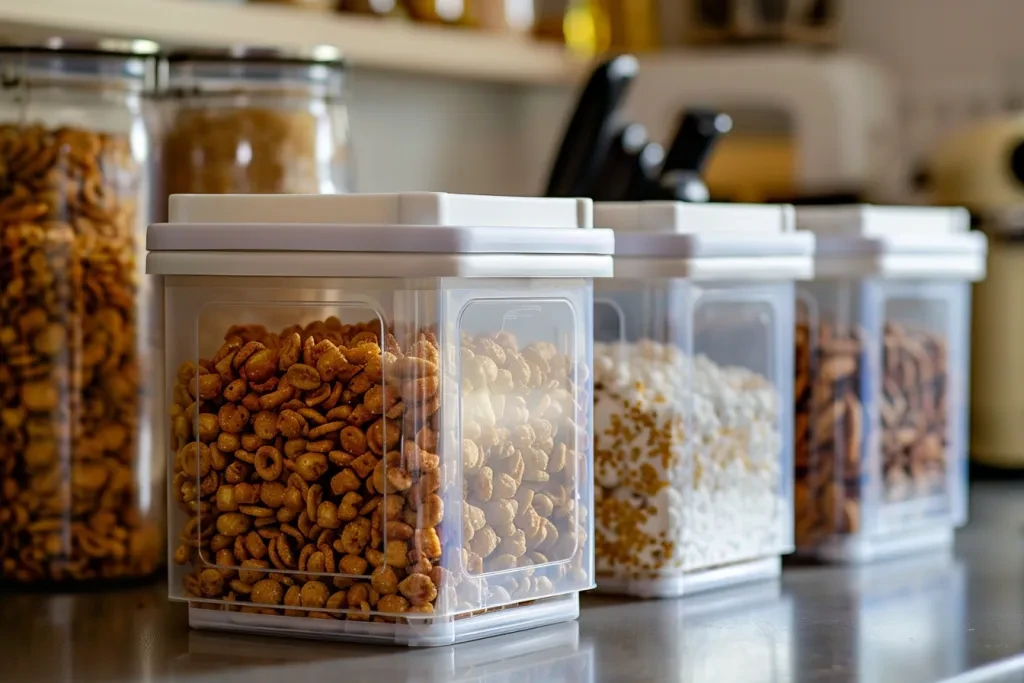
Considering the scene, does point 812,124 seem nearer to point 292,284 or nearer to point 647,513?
point 647,513

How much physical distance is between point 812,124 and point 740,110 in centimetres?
21

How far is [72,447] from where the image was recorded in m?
0.85

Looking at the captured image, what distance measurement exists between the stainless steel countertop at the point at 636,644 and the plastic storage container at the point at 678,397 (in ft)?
0.09

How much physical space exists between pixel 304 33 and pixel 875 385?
0.49 metres

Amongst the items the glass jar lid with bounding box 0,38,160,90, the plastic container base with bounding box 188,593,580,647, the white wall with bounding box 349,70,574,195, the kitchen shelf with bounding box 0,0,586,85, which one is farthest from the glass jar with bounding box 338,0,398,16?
the plastic container base with bounding box 188,593,580,647

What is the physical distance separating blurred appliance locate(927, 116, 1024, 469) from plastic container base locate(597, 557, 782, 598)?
0.50 metres

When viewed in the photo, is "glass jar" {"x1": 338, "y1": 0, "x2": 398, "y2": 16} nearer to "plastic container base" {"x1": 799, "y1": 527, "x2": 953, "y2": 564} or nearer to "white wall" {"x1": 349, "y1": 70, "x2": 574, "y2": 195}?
"white wall" {"x1": 349, "y1": 70, "x2": 574, "y2": 195}

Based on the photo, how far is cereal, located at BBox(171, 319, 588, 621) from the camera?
0.69 metres

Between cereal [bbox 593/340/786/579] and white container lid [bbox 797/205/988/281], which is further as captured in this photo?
white container lid [bbox 797/205/988/281]

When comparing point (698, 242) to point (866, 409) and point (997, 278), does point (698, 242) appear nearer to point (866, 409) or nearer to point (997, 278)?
point (866, 409)

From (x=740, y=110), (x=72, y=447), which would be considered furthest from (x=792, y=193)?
(x=72, y=447)

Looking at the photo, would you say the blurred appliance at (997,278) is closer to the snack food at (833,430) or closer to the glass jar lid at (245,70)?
the snack food at (833,430)

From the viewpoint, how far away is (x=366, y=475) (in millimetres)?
700

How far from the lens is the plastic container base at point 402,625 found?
0.71 metres
